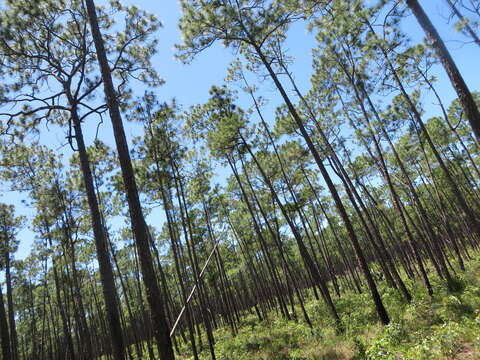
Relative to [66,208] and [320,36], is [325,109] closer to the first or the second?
[320,36]

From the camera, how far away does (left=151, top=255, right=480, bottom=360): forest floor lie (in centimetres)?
593

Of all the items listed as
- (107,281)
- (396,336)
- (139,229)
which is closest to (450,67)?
(396,336)

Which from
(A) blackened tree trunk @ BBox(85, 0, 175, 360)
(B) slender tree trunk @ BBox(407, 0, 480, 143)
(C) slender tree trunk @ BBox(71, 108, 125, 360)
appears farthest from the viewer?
(C) slender tree trunk @ BBox(71, 108, 125, 360)

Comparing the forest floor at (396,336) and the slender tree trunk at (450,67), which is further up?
the slender tree trunk at (450,67)

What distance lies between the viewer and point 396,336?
732 cm

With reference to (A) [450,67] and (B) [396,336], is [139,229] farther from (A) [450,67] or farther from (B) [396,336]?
(A) [450,67]

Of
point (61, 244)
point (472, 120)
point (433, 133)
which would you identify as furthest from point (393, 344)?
point (433, 133)

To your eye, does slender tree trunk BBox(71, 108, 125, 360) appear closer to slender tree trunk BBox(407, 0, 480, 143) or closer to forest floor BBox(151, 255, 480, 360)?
forest floor BBox(151, 255, 480, 360)

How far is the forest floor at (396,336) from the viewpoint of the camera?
5.93 m

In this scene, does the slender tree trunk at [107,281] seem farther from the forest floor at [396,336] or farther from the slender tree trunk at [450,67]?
the slender tree trunk at [450,67]

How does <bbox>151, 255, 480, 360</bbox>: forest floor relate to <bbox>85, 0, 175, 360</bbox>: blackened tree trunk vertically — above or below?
below

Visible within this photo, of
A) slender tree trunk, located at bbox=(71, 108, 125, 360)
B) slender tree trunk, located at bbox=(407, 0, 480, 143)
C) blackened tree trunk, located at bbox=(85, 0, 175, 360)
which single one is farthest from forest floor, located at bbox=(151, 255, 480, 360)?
slender tree trunk, located at bbox=(71, 108, 125, 360)

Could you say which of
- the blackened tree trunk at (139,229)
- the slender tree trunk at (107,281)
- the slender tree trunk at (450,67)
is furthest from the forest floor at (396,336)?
the slender tree trunk at (107,281)

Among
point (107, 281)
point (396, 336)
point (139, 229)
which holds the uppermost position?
point (139, 229)
